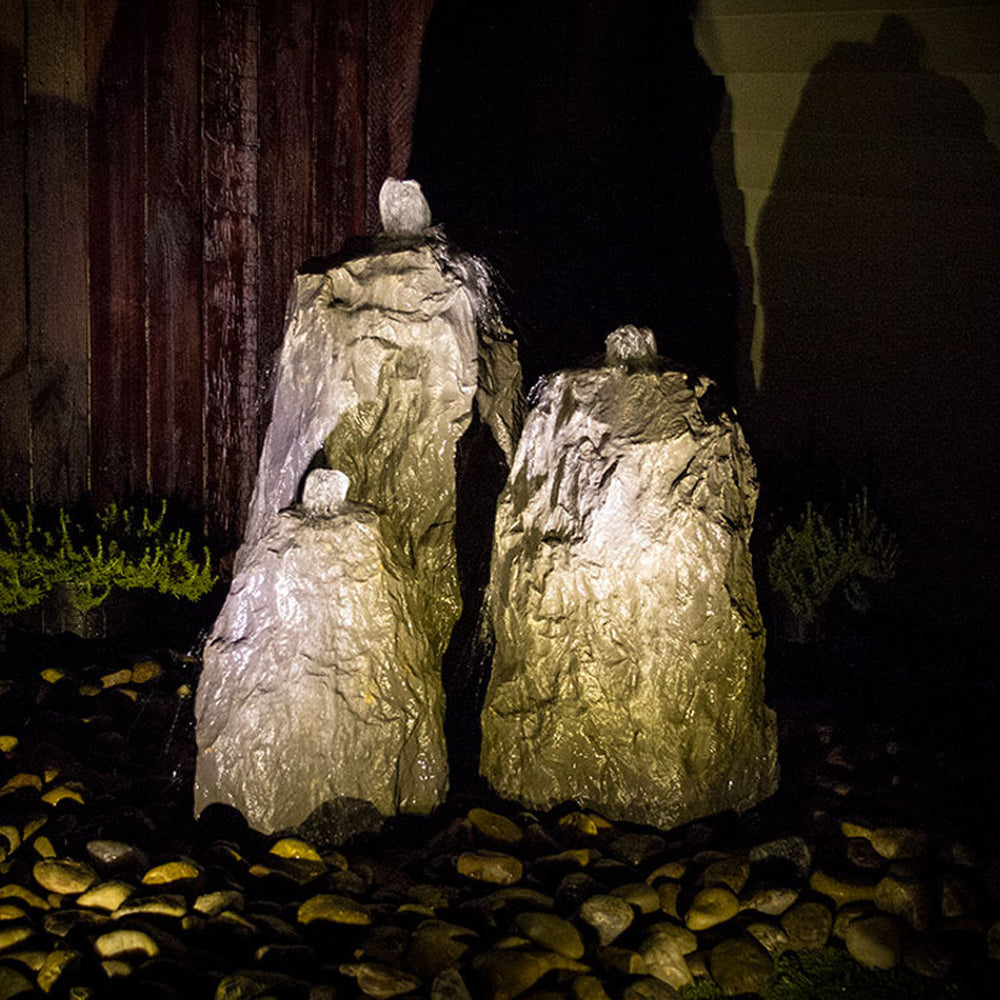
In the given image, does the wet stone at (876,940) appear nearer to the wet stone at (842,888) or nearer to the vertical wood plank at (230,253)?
the wet stone at (842,888)

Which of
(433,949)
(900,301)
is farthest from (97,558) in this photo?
(900,301)

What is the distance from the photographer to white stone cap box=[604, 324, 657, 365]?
3.17 metres

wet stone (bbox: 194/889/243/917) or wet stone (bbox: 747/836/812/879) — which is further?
wet stone (bbox: 747/836/812/879)

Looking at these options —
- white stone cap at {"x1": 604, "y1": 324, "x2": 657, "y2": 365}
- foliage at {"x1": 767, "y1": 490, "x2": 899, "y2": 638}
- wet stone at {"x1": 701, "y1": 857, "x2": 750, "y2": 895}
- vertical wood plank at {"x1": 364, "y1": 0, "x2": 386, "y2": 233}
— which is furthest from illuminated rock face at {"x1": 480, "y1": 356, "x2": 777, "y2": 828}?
vertical wood plank at {"x1": 364, "y1": 0, "x2": 386, "y2": 233}

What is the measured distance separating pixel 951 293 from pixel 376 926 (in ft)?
12.9

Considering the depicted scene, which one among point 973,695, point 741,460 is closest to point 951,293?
point 973,695

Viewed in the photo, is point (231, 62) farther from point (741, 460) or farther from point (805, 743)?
point (805, 743)

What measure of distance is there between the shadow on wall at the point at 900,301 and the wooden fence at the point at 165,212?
215 centimetres

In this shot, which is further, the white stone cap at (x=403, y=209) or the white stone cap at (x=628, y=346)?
the white stone cap at (x=403, y=209)

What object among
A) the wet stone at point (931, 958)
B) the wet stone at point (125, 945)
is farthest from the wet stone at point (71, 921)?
the wet stone at point (931, 958)

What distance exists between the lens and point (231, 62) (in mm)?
4758

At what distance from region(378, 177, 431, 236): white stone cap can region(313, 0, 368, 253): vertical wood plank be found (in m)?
1.72

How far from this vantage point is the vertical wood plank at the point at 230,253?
15.5 ft

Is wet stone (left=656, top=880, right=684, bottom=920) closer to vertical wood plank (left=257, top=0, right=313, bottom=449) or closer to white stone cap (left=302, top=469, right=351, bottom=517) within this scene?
white stone cap (left=302, top=469, right=351, bottom=517)
